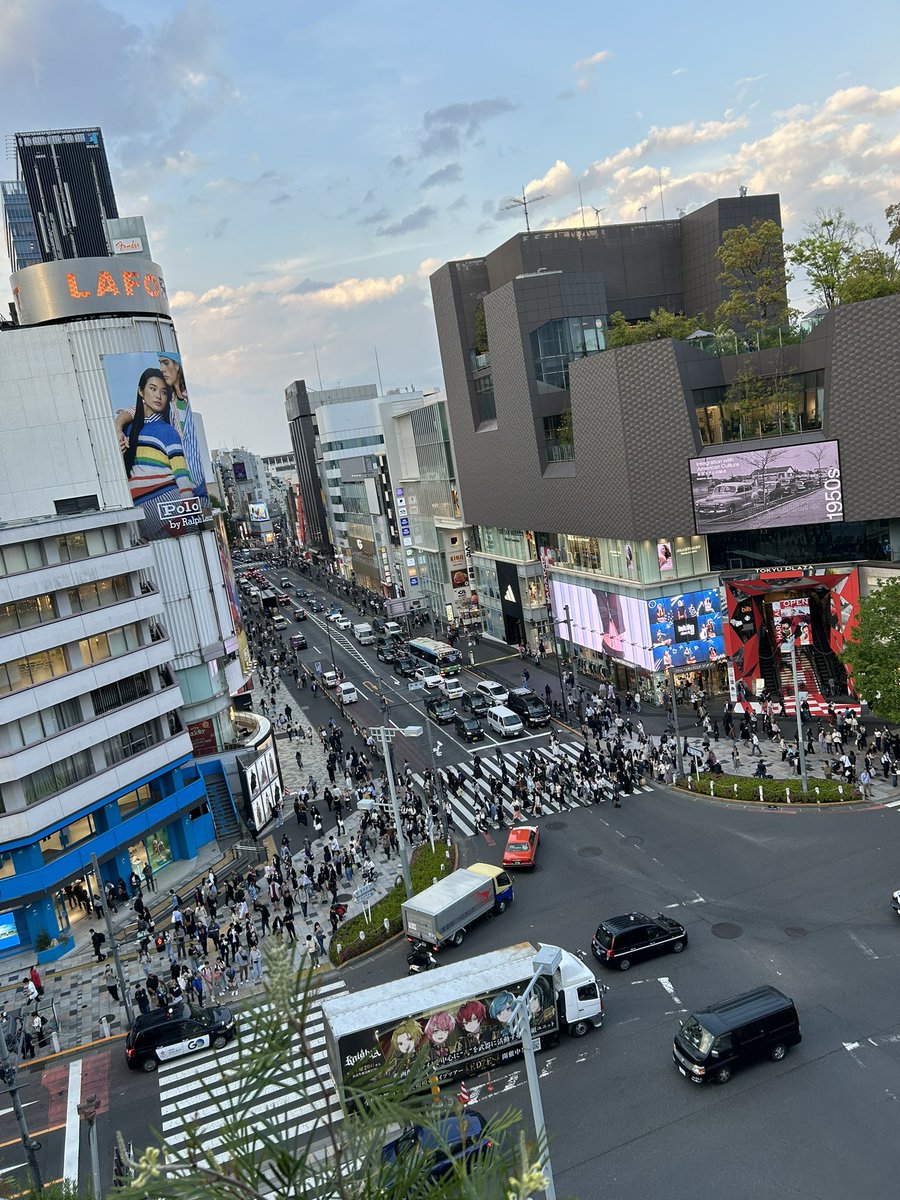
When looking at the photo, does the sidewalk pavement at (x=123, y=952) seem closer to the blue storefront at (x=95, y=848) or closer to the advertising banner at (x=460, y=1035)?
the blue storefront at (x=95, y=848)

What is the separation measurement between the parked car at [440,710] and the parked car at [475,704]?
84cm

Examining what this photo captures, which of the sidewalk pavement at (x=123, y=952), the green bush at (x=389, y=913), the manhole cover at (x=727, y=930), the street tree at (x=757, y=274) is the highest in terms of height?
the street tree at (x=757, y=274)

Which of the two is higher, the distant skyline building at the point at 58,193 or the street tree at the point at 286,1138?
the distant skyline building at the point at 58,193

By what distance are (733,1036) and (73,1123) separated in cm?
1681

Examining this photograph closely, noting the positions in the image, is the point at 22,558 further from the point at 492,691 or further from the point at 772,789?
the point at 772,789

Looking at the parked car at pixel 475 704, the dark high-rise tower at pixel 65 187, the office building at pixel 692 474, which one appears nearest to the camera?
the office building at pixel 692 474

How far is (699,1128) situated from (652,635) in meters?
34.4

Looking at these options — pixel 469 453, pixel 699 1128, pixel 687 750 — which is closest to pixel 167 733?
pixel 687 750

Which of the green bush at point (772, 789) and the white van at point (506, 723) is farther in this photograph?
the white van at point (506, 723)

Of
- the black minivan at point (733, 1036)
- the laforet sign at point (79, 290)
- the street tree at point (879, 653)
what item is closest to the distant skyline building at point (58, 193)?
the laforet sign at point (79, 290)

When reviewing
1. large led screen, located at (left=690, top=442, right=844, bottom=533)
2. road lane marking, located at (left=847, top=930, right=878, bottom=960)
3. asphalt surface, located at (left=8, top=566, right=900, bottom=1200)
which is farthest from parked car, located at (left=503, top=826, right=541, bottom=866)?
large led screen, located at (left=690, top=442, right=844, bottom=533)

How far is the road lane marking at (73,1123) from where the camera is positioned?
20.8 meters

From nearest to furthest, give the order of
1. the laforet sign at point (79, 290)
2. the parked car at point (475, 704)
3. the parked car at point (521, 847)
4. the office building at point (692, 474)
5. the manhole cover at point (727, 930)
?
the manhole cover at point (727, 930)
the parked car at point (521, 847)
the laforet sign at point (79, 290)
the office building at point (692, 474)
the parked car at point (475, 704)

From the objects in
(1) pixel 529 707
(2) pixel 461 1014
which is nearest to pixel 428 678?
(1) pixel 529 707
